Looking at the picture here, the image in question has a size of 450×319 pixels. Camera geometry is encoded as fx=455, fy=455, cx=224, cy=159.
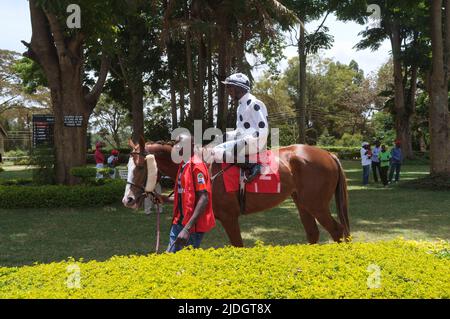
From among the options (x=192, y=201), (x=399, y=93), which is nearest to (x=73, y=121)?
(x=192, y=201)

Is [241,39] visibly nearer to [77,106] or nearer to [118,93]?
[77,106]

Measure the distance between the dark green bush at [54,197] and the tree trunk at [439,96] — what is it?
11.0 m

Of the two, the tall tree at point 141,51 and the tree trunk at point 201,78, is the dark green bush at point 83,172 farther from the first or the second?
the tall tree at point 141,51

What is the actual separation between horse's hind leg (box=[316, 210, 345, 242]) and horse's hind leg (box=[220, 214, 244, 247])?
126 cm

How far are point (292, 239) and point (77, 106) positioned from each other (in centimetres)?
853

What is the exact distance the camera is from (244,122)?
5.39 m

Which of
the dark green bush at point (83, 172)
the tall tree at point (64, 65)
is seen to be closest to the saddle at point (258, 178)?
the dark green bush at point (83, 172)

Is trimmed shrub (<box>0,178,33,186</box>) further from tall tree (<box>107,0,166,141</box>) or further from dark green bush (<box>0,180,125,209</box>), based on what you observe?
tall tree (<box>107,0,166,141</box>)

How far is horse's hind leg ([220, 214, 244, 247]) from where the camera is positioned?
5.71 metres

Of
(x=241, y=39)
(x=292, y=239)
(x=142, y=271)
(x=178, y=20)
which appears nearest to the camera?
(x=142, y=271)

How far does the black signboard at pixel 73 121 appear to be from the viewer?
537 inches

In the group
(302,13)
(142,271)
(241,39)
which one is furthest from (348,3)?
(142,271)

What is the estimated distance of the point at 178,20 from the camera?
1572 centimetres

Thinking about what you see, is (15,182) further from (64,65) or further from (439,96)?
(439,96)
